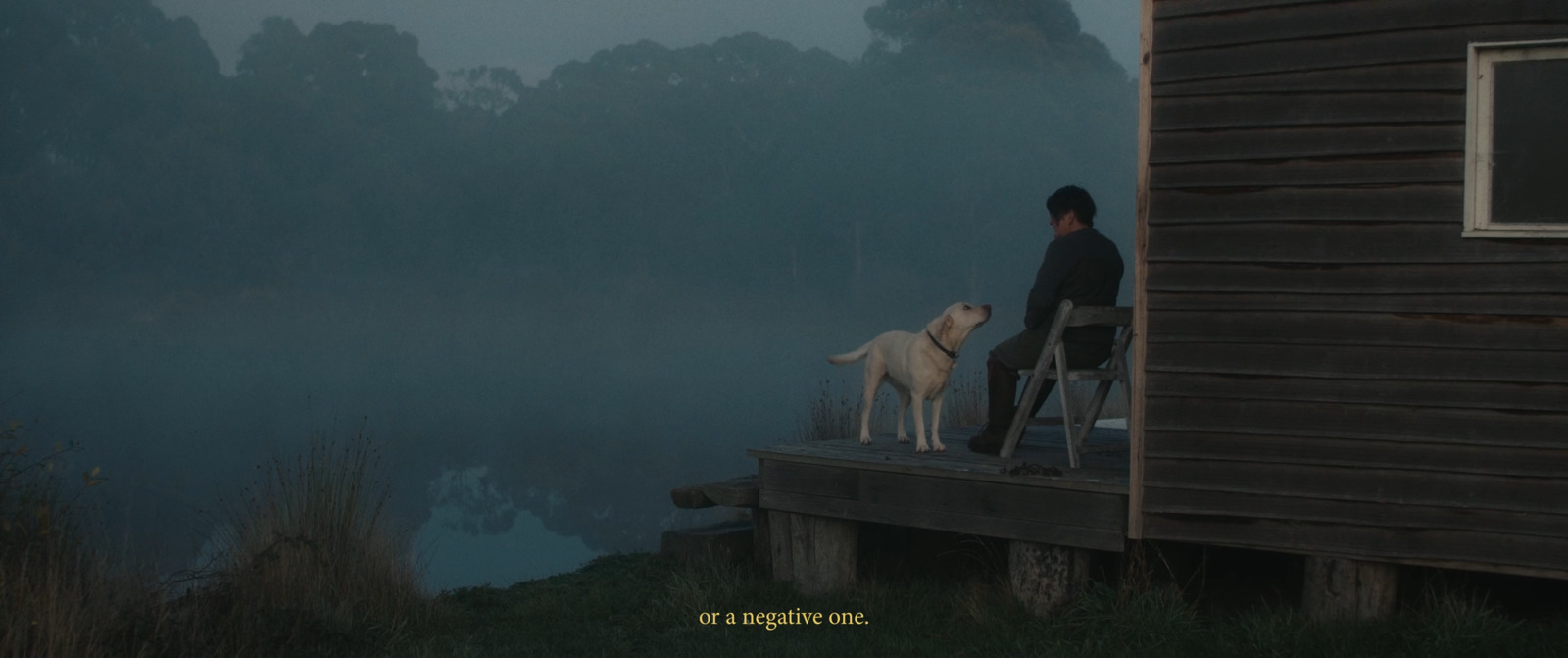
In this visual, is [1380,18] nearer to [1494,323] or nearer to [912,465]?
[1494,323]

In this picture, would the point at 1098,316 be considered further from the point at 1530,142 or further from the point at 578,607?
the point at 578,607

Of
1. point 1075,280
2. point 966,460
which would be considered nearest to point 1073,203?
point 1075,280

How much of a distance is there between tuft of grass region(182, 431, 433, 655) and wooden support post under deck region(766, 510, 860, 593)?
2410mm

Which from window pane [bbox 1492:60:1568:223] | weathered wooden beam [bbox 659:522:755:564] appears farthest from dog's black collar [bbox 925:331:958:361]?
window pane [bbox 1492:60:1568:223]

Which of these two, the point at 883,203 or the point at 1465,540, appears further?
the point at 883,203

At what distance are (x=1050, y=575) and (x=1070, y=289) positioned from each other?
178 centimetres

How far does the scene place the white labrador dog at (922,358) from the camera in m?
7.40

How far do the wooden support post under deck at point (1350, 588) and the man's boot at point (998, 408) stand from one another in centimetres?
219

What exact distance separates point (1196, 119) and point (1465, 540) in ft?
7.80

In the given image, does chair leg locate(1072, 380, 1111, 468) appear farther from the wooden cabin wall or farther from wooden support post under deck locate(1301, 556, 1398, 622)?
wooden support post under deck locate(1301, 556, 1398, 622)

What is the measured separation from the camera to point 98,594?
651cm

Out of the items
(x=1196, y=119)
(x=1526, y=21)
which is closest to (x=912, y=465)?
(x=1196, y=119)

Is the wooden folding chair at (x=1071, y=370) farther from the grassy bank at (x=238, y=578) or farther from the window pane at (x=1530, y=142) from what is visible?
the grassy bank at (x=238, y=578)

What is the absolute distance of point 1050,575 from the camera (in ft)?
22.2
